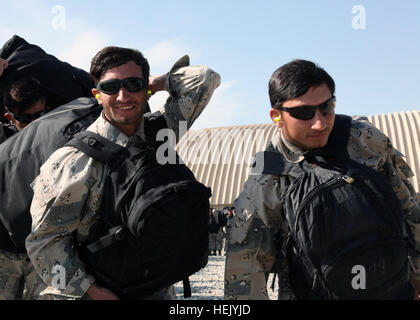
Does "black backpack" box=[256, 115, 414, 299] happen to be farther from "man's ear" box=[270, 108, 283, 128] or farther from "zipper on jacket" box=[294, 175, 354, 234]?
"man's ear" box=[270, 108, 283, 128]

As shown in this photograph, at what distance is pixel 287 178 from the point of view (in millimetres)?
2445

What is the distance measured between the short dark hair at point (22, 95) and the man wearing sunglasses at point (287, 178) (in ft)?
5.74

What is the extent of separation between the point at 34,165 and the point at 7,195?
0.23 meters

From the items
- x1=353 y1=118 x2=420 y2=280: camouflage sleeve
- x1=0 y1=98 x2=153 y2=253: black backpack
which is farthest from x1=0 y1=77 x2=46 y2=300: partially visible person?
x1=353 y1=118 x2=420 y2=280: camouflage sleeve

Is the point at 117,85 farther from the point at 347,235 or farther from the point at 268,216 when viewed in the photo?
the point at 347,235

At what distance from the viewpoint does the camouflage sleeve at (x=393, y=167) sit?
2480 mm

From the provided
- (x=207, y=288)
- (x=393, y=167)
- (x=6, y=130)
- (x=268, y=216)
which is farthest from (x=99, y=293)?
(x=207, y=288)

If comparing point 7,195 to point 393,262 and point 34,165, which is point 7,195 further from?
point 393,262

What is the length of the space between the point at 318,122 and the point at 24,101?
208 cm

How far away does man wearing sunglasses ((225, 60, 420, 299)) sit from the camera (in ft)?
7.76

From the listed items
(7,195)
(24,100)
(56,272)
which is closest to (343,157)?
(56,272)

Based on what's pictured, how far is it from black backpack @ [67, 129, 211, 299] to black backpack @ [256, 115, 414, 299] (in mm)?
480

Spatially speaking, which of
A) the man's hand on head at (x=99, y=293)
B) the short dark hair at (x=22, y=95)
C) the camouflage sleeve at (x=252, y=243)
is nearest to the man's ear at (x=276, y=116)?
the camouflage sleeve at (x=252, y=243)

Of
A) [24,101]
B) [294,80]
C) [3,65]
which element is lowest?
[24,101]
